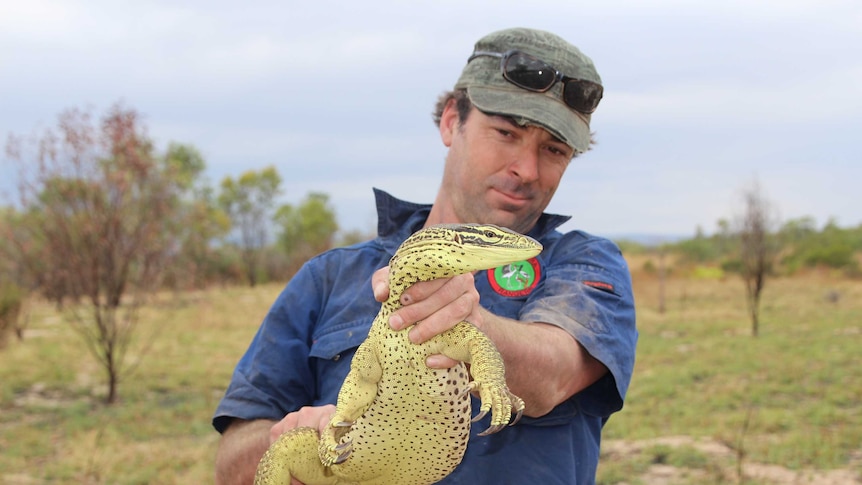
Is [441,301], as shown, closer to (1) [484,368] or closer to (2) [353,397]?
(1) [484,368]

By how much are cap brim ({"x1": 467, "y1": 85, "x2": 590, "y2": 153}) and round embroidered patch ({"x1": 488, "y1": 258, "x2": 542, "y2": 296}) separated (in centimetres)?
65

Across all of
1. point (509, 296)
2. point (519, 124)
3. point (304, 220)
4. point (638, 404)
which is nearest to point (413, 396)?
point (509, 296)

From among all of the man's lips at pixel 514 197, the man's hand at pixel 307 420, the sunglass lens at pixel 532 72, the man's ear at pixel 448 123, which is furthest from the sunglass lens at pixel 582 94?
the man's hand at pixel 307 420

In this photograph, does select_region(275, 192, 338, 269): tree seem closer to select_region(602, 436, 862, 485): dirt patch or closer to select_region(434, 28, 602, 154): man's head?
select_region(602, 436, 862, 485): dirt patch

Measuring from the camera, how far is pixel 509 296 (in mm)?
3697

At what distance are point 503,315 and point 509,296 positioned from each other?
10cm

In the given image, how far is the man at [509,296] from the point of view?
3.35m

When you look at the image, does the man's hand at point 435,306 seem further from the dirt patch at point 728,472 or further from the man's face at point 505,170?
the dirt patch at point 728,472

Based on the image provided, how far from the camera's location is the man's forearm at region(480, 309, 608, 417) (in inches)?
113

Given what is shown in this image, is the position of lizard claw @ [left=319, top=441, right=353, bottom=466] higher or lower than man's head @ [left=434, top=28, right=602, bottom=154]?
lower

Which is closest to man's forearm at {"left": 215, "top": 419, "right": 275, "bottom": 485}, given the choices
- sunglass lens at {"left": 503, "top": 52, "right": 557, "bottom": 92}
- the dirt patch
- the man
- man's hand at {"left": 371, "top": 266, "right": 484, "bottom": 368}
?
the man

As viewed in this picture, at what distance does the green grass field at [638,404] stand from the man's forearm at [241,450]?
5.61 m

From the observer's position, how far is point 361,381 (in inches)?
114

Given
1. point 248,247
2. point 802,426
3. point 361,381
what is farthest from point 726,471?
point 248,247
